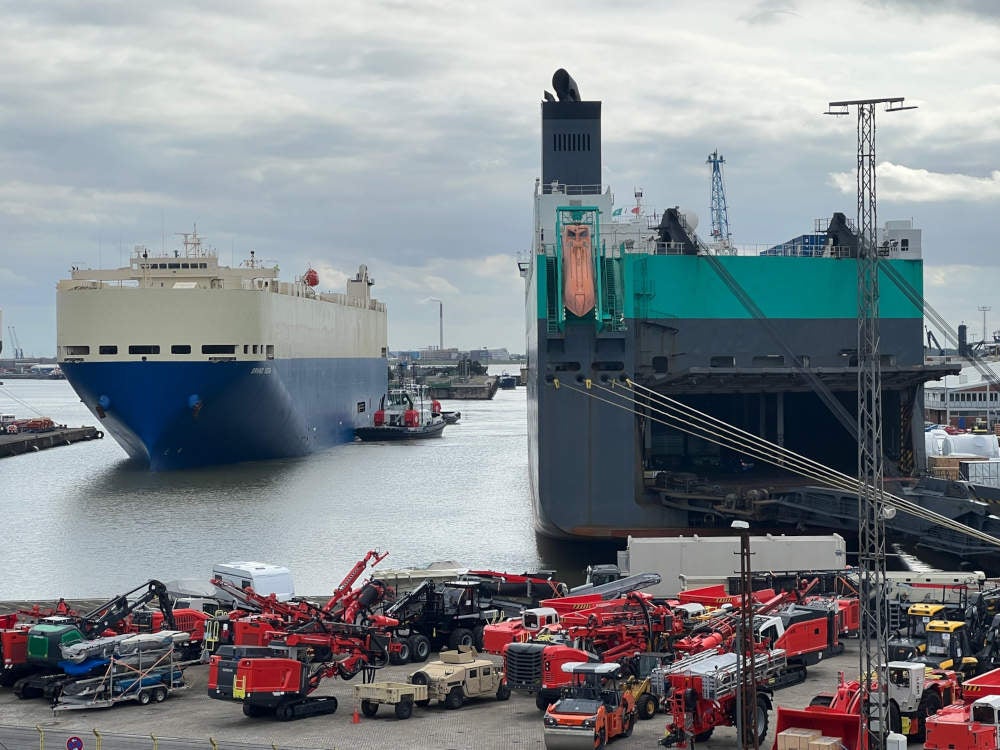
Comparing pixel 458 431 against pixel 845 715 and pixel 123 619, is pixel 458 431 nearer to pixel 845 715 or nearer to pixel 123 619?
pixel 123 619

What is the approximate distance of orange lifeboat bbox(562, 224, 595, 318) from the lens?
30.3m

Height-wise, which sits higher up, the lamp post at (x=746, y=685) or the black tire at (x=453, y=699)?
the lamp post at (x=746, y=685)

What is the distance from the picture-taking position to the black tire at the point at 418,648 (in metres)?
21.1

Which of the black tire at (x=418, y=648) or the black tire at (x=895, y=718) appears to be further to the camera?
the black tire at (x=418, y=648)

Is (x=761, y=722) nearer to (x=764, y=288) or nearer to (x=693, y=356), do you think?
(x=693, y=356)

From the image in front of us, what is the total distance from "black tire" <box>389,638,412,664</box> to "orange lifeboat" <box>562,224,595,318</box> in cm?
1159

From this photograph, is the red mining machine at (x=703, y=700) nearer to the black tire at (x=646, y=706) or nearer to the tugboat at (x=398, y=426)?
the black tire at (x=646, y=706)

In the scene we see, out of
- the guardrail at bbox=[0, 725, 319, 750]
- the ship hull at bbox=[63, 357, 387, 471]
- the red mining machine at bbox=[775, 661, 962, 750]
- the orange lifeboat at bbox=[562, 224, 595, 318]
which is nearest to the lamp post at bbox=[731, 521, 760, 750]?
the red mining machine at bbox=[775, 661, 962, 750]

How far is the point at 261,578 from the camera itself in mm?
25219

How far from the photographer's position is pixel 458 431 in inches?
3602

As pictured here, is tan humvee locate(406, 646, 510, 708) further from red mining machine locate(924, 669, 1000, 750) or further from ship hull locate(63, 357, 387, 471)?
ship hull locate(63, 357, 387, 471)

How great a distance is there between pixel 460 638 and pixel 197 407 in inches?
1340

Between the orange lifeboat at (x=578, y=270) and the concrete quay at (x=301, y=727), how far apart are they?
13.2 m

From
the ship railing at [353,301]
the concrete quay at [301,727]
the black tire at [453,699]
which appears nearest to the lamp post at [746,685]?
the concrete quay at [301,727]
